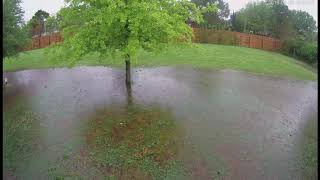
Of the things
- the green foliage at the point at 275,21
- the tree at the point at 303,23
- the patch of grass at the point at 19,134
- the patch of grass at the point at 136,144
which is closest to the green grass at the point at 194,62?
the patch of grass at the point at 19,134

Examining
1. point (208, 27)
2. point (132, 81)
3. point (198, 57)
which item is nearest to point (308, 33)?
point (208, 27)

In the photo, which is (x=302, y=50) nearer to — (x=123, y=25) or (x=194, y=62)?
(x=194, y=62)

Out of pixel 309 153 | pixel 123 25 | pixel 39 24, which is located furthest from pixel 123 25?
pixel 39 24

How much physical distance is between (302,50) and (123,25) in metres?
23.2

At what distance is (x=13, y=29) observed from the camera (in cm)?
1812

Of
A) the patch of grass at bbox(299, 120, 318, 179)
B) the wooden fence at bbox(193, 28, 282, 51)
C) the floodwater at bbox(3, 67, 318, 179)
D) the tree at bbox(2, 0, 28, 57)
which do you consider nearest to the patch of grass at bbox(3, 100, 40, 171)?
the floodwater at bbox(3, 67, 318, 179)

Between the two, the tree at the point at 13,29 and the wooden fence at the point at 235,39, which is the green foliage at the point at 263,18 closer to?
the wooden fence at the point at 235,39

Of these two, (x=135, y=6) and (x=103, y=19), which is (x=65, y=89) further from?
(x=135, y=6)

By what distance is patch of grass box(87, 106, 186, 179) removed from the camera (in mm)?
9531

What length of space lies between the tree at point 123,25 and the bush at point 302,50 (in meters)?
19.6

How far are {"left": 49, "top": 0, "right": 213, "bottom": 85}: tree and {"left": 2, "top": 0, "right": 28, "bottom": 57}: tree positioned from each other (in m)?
3.18

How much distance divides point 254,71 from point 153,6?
9809mm

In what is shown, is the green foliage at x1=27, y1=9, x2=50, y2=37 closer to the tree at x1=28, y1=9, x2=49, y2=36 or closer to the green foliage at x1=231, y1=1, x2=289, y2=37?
the tree at x1=28, y1=9, x2=49, y2=36

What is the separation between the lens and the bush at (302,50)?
32.4 metres
